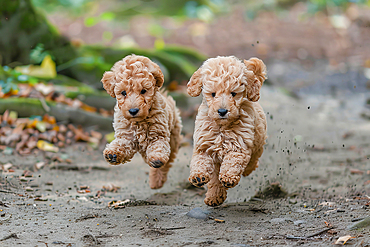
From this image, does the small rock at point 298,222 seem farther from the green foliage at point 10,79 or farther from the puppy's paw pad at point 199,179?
the green foliage at point 10,79

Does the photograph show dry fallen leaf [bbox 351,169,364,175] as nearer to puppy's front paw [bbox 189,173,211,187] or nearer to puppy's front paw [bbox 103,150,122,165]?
puppy's front paw [bbox 189,173,211,187]

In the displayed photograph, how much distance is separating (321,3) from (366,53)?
16.5 feet

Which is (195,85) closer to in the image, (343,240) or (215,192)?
(215,192)

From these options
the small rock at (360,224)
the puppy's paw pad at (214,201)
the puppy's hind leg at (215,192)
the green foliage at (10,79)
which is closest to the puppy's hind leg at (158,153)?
the puppy's hind leg at (215,192)

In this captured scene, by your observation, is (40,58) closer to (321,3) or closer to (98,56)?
(98,56)

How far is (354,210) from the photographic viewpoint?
5078 mm

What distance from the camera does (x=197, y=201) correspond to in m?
6.38

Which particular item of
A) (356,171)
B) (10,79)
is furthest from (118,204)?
(10,79)

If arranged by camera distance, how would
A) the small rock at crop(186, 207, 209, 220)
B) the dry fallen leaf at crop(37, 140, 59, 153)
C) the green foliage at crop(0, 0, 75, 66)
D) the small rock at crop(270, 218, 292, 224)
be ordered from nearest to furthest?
the small rock at crop(270, 218, 292, 224) < the small rock at crop(186, 207, 209, 220) < the dry fallen leaf at crop(37, 140, 59, 153) < the green foliage at crop(0, 0, 75, 66)

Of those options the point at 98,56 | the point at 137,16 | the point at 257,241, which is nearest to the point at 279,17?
the point at 137,16

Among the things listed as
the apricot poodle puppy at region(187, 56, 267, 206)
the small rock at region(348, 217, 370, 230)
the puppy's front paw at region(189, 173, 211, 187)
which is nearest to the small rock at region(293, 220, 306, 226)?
the small rock at region(348, 217, 370, 230)

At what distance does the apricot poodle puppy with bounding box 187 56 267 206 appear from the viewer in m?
4.50

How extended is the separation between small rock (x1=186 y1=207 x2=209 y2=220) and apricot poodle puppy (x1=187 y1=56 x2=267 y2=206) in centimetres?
17

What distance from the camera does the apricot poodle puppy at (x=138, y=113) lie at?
4.71m
